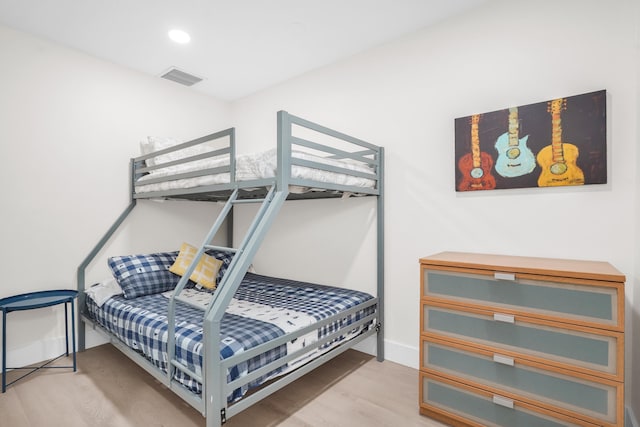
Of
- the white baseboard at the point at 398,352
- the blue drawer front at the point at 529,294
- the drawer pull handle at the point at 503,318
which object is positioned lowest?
the white baseboard at the point at 398,352

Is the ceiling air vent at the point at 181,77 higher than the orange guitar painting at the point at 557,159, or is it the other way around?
the ceiling air vent at the point at 181,77

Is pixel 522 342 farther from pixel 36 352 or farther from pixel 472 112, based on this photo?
pixel 36 352

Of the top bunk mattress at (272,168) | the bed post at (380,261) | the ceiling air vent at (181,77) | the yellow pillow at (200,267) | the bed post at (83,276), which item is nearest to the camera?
the top bunk mattress at (272,168)

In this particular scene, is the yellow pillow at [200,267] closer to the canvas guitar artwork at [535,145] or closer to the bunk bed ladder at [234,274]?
the bunk bed ladder at [234,274]

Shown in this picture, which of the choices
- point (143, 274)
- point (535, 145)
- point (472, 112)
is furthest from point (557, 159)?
point (143, 274)

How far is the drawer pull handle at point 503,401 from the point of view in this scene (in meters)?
Result: 1.56

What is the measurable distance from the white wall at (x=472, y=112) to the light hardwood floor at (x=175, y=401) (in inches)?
18.9

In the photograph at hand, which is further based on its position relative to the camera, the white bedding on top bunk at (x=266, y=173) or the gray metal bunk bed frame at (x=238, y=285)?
the white bedding on top bunk at (x=266, y=173)

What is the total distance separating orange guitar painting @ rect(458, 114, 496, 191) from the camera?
2119 millimetres

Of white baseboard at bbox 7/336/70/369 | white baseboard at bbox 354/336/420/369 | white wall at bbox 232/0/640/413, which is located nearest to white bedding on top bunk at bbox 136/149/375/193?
white wall at bbox 232/0/640/413

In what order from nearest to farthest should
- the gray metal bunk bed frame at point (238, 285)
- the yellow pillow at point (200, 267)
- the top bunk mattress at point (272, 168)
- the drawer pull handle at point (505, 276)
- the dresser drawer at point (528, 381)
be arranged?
the dresser drawer at point (528, 381) < the gray metal bunk bed frame at point (238, 285) < the drawer pull handle at point (505, 276) < the top bunk mattress at point (272, 168) < the yellow pillow at point (200, 267)

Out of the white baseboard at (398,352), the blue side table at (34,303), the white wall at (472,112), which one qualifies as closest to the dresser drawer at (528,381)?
the white wall at (472,112)

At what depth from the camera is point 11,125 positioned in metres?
2.41

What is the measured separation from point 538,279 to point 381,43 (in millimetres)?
2153
